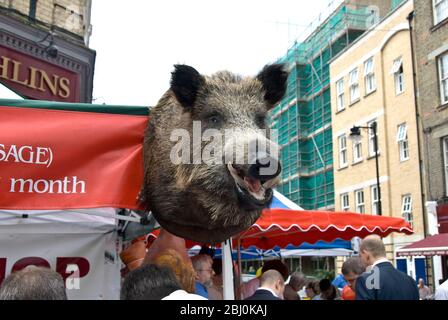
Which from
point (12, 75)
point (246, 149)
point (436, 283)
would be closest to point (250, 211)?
point (246, 149)

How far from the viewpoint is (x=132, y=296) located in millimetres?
2047

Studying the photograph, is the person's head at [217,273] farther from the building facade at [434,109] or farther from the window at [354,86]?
the window at [354,86]

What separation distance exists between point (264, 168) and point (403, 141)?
20.5m

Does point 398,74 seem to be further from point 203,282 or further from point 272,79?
point 272,79

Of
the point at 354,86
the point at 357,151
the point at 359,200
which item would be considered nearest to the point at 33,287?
the point at 359,200

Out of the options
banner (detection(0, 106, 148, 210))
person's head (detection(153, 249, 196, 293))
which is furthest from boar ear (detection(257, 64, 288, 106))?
person's head (detection(153, 249, 196, 293))

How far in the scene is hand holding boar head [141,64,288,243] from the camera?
183 centimetres

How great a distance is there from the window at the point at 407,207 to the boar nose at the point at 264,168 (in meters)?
19.8

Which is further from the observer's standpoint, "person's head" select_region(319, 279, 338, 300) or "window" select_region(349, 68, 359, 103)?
"window" select_region(349, 68, 359, 103)

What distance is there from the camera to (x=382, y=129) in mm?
22250

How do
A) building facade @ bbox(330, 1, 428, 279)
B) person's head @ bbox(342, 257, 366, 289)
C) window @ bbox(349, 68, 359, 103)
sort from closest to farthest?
person's head @ bbox(342, 257, 366, 289)
building facade @ bbox(330, 1, 428, 279)
window @ bbox(349, 68, 359, 103)

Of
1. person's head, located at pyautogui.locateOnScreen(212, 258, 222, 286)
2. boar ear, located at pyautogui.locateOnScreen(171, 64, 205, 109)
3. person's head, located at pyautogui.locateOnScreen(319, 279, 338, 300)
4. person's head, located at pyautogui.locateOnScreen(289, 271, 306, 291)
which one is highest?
boar ear, located at pyautogui.locateOnScreen(171, 64, 205, 109)

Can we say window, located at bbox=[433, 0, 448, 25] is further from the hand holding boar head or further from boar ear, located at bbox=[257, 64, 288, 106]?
the hand holding boar head

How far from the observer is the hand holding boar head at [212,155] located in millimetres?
1826
